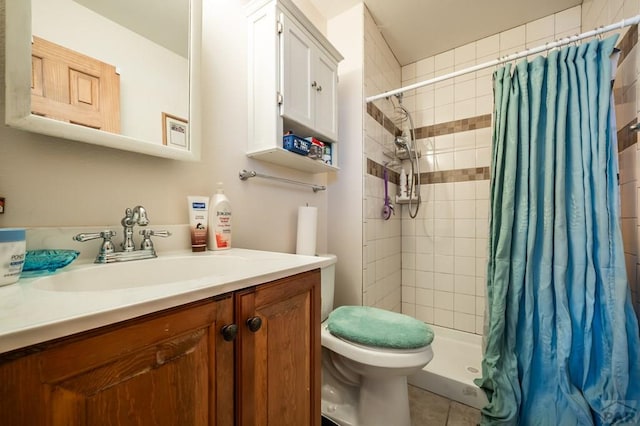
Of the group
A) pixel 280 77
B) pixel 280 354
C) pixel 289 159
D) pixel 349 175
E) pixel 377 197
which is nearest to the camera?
pixel 280 354

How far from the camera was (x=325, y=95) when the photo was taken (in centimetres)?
135

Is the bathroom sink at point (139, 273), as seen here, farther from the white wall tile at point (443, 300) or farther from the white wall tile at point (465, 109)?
the white wall tile at point (465, 109)

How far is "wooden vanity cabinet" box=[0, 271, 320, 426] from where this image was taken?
0.29 m

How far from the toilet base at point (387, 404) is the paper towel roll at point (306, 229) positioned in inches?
26.0

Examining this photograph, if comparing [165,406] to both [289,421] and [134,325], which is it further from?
[289,421]

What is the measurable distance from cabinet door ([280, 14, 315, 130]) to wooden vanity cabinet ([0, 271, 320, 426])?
788 millimetres

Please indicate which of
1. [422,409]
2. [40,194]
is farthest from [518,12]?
[40,194]

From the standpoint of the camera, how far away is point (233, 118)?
3.54 feet

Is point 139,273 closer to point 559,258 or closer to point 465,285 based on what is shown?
point 559,258

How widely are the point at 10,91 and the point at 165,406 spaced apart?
73cm

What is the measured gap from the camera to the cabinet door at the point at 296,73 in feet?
3.54

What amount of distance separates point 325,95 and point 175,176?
882mm

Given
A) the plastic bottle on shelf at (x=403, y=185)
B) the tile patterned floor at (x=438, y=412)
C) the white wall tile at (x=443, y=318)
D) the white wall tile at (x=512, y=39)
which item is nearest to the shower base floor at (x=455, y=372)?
the tile patterned floor at (x=438, y=412)

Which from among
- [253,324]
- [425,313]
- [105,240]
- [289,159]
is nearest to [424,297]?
[425,313]
